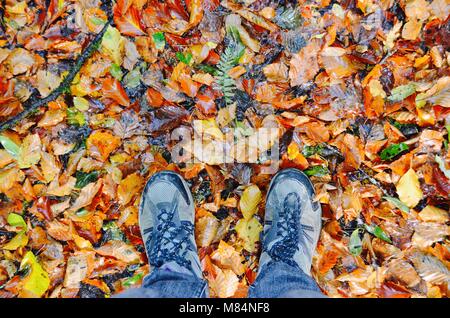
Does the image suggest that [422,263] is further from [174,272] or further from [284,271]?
[174,272]

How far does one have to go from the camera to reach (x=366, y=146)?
146cm

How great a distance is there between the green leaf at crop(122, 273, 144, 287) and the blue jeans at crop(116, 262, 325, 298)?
7.5 inches

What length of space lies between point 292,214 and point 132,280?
2.37 feet

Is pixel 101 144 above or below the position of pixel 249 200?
above

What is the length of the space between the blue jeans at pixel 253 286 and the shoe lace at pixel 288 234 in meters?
0.05

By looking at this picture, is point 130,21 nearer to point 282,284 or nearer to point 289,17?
point 289,17

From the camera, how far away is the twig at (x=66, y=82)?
1.50 meters

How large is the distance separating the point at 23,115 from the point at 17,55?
254 mm

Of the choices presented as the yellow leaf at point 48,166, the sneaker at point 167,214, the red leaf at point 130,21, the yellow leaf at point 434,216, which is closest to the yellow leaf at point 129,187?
the sneaker at point 167,214

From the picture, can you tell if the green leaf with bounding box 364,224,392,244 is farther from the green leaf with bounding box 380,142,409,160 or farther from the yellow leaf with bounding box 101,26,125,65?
the yellow leaf with bounding box 101,26,125,65

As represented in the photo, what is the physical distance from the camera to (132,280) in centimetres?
149

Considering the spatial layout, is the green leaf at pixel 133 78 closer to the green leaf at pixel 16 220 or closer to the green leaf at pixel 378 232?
the green leaf at pixel 16 220

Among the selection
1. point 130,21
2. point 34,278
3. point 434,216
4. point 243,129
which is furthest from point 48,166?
point 434,216

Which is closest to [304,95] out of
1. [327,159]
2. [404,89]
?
[327,159]
